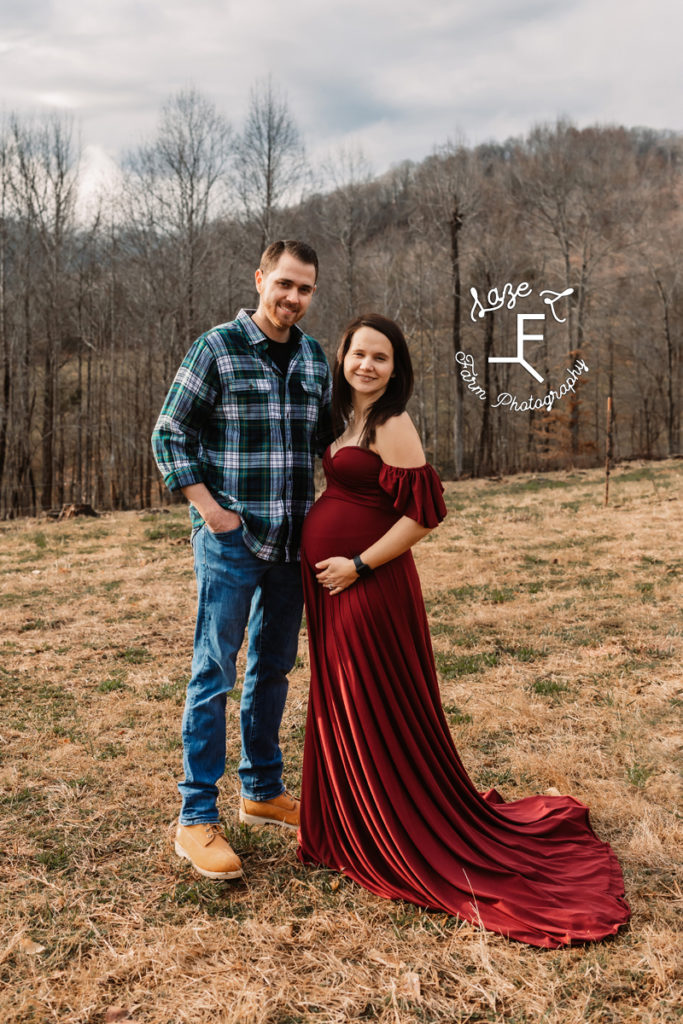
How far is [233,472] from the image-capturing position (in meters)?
2.97

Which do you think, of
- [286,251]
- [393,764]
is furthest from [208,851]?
[286,251]

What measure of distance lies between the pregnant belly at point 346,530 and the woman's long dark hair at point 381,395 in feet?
0.88

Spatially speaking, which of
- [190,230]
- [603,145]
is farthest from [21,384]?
Answer: [603,145]

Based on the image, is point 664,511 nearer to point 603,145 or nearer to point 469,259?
point 469,259

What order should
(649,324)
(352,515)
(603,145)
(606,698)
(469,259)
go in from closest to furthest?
(352,515) < (606,698) < (469,259) < (649,324) < (603,145)

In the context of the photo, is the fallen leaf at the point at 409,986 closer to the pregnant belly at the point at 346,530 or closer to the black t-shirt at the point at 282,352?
the pregnant belly at the point at 346,530

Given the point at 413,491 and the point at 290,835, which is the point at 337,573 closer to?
the point at 413,491

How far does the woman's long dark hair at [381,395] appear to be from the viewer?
286 cm

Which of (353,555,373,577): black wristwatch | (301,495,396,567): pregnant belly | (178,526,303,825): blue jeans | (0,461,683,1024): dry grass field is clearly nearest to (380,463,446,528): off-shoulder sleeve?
(301,495,396,567): pregnant belly

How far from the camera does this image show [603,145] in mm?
38875

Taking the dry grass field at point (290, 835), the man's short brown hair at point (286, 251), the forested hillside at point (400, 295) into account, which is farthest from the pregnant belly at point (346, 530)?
the forested hillside at point (400, 295)

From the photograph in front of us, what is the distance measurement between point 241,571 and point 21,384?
20974 millimetres

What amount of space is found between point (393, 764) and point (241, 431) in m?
1.42

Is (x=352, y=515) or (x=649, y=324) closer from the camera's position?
(x=352, y=515)
